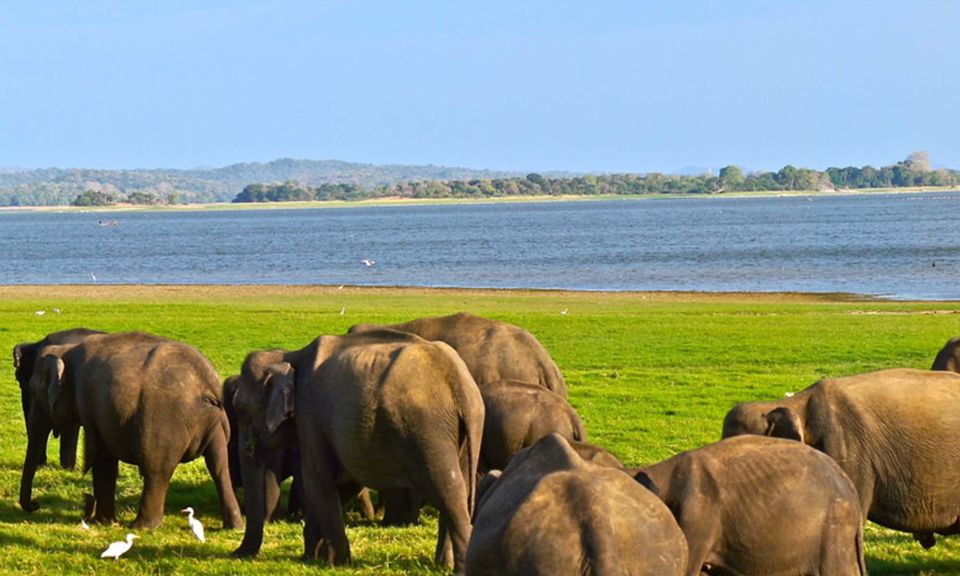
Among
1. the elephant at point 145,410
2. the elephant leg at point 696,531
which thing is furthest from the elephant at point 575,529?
the elephant at point 145,410

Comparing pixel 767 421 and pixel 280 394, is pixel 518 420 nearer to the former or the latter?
pixel 280 394

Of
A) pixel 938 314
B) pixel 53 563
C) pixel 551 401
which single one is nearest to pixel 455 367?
pixel 551 401

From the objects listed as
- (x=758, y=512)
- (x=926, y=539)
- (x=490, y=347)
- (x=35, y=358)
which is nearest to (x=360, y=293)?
(x=35, y=358)

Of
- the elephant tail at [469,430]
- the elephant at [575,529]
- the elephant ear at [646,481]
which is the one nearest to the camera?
the elephant at [575,529]

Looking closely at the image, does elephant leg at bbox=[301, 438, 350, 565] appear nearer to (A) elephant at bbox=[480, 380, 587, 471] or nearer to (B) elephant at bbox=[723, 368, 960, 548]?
(A) elephant at bbox=[480, 380, 587, 471]

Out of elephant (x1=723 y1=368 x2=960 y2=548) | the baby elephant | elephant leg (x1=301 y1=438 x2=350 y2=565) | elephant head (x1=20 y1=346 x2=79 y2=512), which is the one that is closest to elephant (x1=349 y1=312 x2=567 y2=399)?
elephant head (x1=20 y1=346 x2=79 y2=512)

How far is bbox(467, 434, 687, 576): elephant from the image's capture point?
24.8 ft

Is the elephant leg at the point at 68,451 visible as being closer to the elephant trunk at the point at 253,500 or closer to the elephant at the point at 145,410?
the elephant at the point at 145,410

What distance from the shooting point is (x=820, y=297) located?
197 feet

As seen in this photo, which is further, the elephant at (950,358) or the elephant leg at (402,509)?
the elephant at (950,358)

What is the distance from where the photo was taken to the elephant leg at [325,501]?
1238cm

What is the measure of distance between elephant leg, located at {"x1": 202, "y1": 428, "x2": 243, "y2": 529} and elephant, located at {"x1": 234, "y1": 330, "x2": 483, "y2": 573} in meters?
1.70

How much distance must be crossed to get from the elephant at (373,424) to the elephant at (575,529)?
11.1 feet

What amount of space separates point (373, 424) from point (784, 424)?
3.19 m
